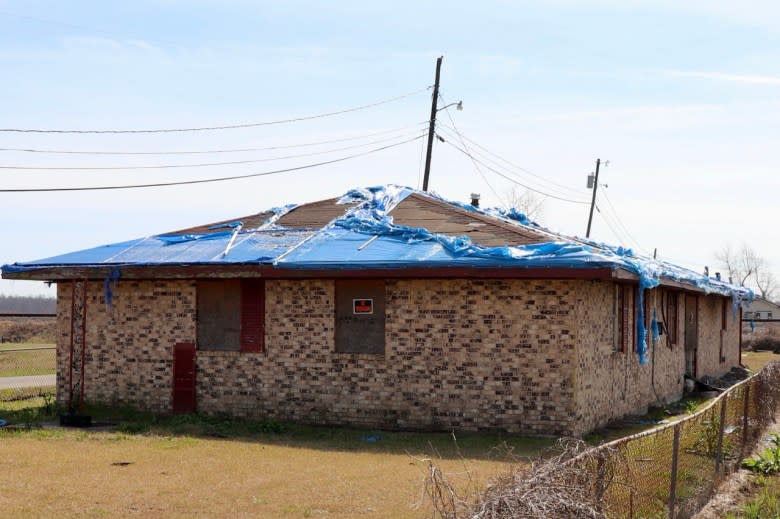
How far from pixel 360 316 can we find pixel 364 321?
11cm

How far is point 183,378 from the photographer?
17.6m

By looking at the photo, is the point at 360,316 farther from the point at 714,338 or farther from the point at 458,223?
the point at 714,338

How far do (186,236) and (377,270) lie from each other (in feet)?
16.5

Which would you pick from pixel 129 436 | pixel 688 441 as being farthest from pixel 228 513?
pixel 129 436

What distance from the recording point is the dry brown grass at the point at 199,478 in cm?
998

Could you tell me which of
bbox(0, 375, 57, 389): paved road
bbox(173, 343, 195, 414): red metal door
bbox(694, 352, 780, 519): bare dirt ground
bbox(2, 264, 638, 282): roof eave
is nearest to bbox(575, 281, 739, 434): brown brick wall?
bbox(2, 264, 638, 282): roof eave

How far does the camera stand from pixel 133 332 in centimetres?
1803

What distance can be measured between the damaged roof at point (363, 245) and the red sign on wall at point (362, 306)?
32.8 inches

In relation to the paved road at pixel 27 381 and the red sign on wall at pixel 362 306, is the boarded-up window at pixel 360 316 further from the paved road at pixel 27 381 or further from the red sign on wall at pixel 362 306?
the paved road at pixel 27 381

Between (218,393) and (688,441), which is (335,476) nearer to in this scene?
(688,441)

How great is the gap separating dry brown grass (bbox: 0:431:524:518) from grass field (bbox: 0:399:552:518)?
0.01 meters

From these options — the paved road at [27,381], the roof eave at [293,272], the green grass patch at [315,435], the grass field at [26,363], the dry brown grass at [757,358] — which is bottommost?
the dry brown grass at [757,358]

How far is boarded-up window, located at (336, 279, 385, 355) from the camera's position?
649 inches

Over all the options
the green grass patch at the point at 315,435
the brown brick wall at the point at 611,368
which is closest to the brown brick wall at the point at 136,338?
the green grass patch at the point at 315,435
